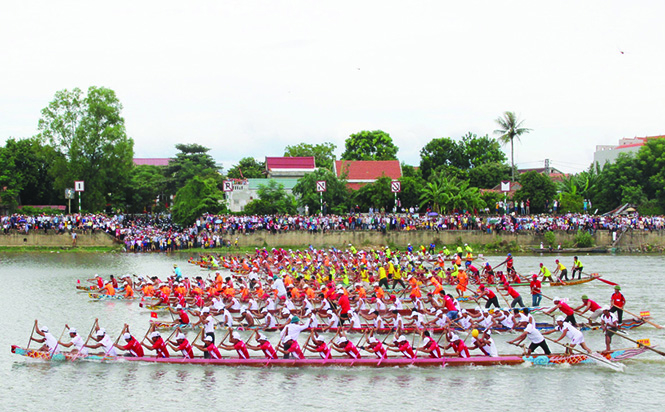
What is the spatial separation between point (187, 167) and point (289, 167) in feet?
34.8

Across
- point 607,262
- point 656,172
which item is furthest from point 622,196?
point 607,262

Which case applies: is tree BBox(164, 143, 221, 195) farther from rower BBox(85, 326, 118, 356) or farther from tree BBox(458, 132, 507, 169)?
rower BBox(85, 326, 118, 356)

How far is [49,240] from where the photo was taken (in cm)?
4166

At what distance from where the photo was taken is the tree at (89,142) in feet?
158

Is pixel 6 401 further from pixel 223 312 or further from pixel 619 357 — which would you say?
pixel 619 357

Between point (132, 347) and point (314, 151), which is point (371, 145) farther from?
point (132, 347)

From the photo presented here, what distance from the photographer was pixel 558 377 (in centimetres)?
1376

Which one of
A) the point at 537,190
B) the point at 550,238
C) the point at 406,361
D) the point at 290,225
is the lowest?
the point at 406,361

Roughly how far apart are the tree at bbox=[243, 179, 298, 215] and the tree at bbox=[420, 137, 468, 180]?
76.7 ft

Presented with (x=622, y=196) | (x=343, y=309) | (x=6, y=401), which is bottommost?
(x=6, y=401)

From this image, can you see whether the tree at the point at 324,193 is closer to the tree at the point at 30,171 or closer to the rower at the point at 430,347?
the tree at the point at 30,171

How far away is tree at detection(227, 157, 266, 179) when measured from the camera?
66438 mm

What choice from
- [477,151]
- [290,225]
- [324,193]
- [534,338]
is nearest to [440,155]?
[477,151]

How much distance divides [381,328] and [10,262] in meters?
27.1
